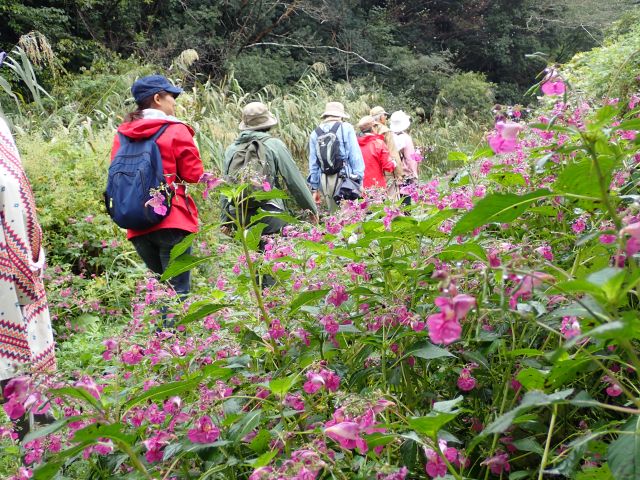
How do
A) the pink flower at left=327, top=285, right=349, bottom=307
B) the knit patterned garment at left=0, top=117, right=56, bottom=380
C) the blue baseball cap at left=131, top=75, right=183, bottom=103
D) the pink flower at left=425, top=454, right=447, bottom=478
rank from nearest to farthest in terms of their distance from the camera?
the pink flower at left=425, top=454, right=447, bottom=478 → the pink flower at left=327, top=285, right=349, bottom=307 → the knit patterned garment at left=0, top=117, right=56, bottom=380 → the blue baseball cap at left=131, top=75, right=183, bottom=103

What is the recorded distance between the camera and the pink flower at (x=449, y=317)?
2.61 ft

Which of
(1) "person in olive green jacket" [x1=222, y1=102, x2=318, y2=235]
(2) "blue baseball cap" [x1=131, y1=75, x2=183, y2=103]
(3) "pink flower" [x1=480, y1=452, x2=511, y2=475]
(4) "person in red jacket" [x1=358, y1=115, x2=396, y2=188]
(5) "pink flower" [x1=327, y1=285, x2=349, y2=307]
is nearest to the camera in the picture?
(3) "pink flower" [x1=480, y1=452, x2=511, y2=475]

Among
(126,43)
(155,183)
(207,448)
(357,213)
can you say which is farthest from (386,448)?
(126,43)

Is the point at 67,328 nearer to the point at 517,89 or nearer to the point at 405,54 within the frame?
the point at 405,54

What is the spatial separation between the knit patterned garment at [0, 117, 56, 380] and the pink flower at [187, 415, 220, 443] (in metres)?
1.45

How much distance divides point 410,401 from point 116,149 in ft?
9.79

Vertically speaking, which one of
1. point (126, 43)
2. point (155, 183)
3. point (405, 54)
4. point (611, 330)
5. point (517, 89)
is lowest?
point (517, 89)

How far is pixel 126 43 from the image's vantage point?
1734 centimetres

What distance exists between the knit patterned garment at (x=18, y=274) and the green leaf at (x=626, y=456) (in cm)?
204

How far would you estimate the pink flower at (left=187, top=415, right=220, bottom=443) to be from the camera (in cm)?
116

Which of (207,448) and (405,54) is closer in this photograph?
(207,448)

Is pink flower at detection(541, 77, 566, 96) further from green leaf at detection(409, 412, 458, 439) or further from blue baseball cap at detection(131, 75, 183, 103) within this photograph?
blue baseball cap at detection(131, 75, 183, 103)

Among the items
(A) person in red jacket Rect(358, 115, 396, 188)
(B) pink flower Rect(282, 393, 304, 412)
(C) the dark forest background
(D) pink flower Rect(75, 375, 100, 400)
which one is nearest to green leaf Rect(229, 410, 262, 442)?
(B) pink flower Rect(282, 393, 304, 412)

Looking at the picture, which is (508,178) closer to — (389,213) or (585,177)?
(389,213)
